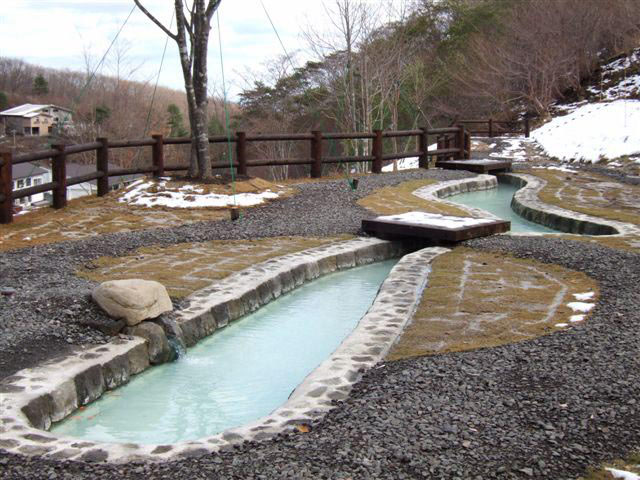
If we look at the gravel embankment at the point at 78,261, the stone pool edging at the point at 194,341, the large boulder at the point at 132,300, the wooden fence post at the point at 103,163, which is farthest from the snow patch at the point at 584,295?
the wooden fence post at the point at 103,163

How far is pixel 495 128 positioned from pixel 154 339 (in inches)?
1045

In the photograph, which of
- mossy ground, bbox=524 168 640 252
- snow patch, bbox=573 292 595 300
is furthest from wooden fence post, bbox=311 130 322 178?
snow patch, bbox=573 292 595 300

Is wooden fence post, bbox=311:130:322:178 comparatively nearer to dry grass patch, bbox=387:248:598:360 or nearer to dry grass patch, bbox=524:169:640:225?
dry grass patch, bbox=524:169:640:225

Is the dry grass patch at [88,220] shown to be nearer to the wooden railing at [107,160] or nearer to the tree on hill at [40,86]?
the wooden railing at [107,160]

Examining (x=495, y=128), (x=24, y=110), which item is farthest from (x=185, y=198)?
(x=24, y=110)

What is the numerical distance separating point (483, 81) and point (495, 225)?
24.3 m

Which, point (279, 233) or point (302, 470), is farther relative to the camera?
point (279, 233)

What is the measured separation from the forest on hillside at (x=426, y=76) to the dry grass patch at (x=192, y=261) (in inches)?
645

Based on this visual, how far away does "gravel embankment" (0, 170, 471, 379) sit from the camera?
4605 millimetres

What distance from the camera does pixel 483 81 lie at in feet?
102

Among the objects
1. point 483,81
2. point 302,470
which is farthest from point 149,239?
point 483,81

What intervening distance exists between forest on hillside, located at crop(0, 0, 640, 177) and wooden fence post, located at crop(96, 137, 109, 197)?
1372 centimetres

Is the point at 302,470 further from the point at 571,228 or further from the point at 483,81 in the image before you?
the point at 483,81

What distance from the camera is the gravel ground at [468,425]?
9.43 ft
